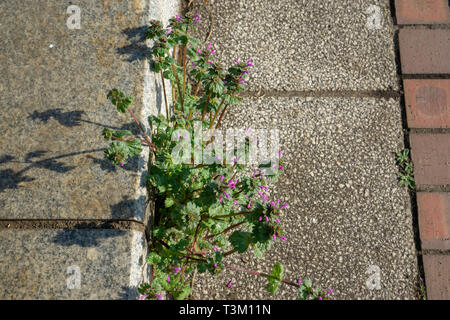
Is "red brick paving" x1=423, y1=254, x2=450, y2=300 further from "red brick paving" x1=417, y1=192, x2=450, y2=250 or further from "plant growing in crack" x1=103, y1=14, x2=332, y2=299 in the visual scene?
"plant growing in crack" x1=103, y1=14, x2=332, y2=299

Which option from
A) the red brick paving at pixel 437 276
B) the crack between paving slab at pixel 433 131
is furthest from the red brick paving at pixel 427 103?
the red brick paving at pixel 437 276

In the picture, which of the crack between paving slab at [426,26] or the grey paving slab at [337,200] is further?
the crack between paving slab at [426,26]

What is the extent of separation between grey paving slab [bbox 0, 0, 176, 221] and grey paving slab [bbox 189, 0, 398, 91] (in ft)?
2.40

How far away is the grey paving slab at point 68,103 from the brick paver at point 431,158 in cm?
158

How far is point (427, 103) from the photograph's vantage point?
246cm

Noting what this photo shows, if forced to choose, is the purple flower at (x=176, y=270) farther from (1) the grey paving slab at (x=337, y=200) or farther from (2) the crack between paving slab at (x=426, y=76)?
(2) the crack between paving slab at (x=426, y=76)

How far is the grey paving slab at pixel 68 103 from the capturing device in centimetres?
165

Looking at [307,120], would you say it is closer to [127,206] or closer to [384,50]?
[384,50]

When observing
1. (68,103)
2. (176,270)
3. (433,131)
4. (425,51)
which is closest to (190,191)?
(176,270)

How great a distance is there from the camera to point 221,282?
6.86 feet

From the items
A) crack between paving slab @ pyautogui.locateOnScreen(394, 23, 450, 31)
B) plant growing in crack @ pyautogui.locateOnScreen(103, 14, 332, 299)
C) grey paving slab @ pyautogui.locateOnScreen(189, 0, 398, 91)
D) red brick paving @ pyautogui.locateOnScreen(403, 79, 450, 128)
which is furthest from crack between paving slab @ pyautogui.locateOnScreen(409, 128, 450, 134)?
plant growing in crack @ pyautogui.locateOnScreen(103, 14, 332, 299)

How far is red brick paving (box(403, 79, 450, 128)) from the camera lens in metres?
2.42
